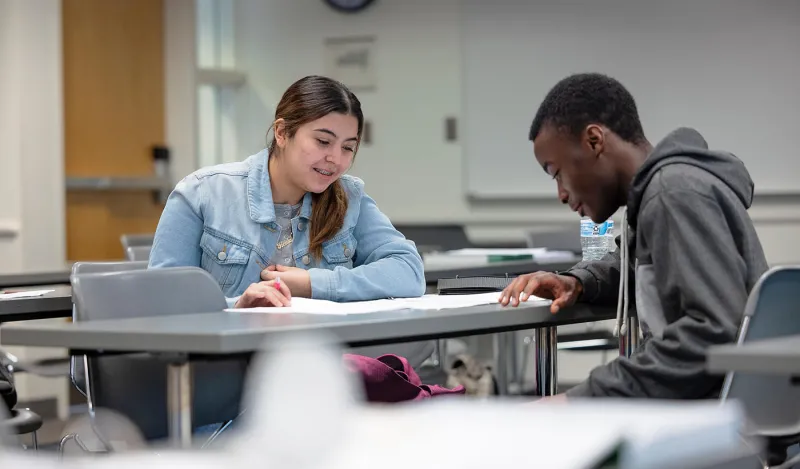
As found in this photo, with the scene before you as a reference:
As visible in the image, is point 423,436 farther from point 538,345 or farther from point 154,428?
point 538,345

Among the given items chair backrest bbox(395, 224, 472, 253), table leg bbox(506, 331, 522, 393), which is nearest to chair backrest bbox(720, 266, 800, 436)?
table leg bbox(506, 331, 522, 393)

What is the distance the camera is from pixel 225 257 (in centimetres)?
251

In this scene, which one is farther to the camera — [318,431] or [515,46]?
[515,46]

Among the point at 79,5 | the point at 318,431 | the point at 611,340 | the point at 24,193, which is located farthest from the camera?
the point at 79,5

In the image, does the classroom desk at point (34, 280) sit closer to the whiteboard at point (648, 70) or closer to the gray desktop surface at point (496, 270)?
the gray desktop surface at point (496, 270)

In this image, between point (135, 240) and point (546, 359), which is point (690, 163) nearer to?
point (546, 359)

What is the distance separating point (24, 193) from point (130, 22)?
1.66 meters

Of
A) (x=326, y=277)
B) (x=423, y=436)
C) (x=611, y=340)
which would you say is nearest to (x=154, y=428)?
(x=326, y=277)

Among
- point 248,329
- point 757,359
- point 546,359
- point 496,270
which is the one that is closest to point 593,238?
point 496,270

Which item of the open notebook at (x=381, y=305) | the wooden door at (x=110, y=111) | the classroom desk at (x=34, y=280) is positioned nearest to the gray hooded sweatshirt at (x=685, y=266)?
the open notebook at (x=381, y=305)

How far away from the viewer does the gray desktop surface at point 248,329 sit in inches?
60.4

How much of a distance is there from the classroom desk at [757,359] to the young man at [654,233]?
1.46 ft

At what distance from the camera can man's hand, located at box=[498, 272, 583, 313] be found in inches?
79.8

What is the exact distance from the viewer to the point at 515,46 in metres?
6.90
